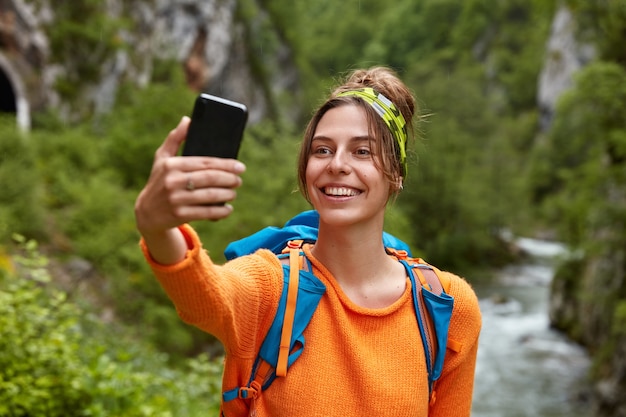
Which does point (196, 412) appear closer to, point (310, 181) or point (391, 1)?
point (310, 181)

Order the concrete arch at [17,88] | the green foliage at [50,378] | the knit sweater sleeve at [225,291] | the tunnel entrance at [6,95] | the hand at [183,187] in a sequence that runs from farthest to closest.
Result: the tunnel entrance at [6,95], the concrete arch at [17,88], the green foliage at [50,378], the knit sweater sleeve at [225,291], the hand at [183,187]

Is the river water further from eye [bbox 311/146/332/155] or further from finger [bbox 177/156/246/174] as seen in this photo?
finger [bbox 177/156/246/174]

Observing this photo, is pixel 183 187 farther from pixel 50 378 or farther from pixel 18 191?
pixel 18 191

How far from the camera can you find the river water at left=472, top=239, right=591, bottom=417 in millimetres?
11242

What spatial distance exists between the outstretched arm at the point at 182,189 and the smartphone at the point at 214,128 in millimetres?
16

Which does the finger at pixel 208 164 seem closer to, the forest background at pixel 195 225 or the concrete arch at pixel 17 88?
the forest background at pixel 195 225

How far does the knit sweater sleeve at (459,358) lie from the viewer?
1.68 meters

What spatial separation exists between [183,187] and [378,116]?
744 mm

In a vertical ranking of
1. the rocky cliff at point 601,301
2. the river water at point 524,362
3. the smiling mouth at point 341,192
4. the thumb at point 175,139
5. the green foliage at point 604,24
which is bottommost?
the river water at point 524,362

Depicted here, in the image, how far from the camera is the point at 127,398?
295cm

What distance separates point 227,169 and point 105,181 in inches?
465

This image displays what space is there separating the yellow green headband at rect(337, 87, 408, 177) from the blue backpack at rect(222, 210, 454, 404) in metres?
0.37

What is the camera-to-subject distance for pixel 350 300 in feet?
5.17

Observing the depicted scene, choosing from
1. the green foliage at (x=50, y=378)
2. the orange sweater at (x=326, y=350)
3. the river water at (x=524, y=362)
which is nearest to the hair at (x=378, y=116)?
the orange sweater at (x=326, y=350)
